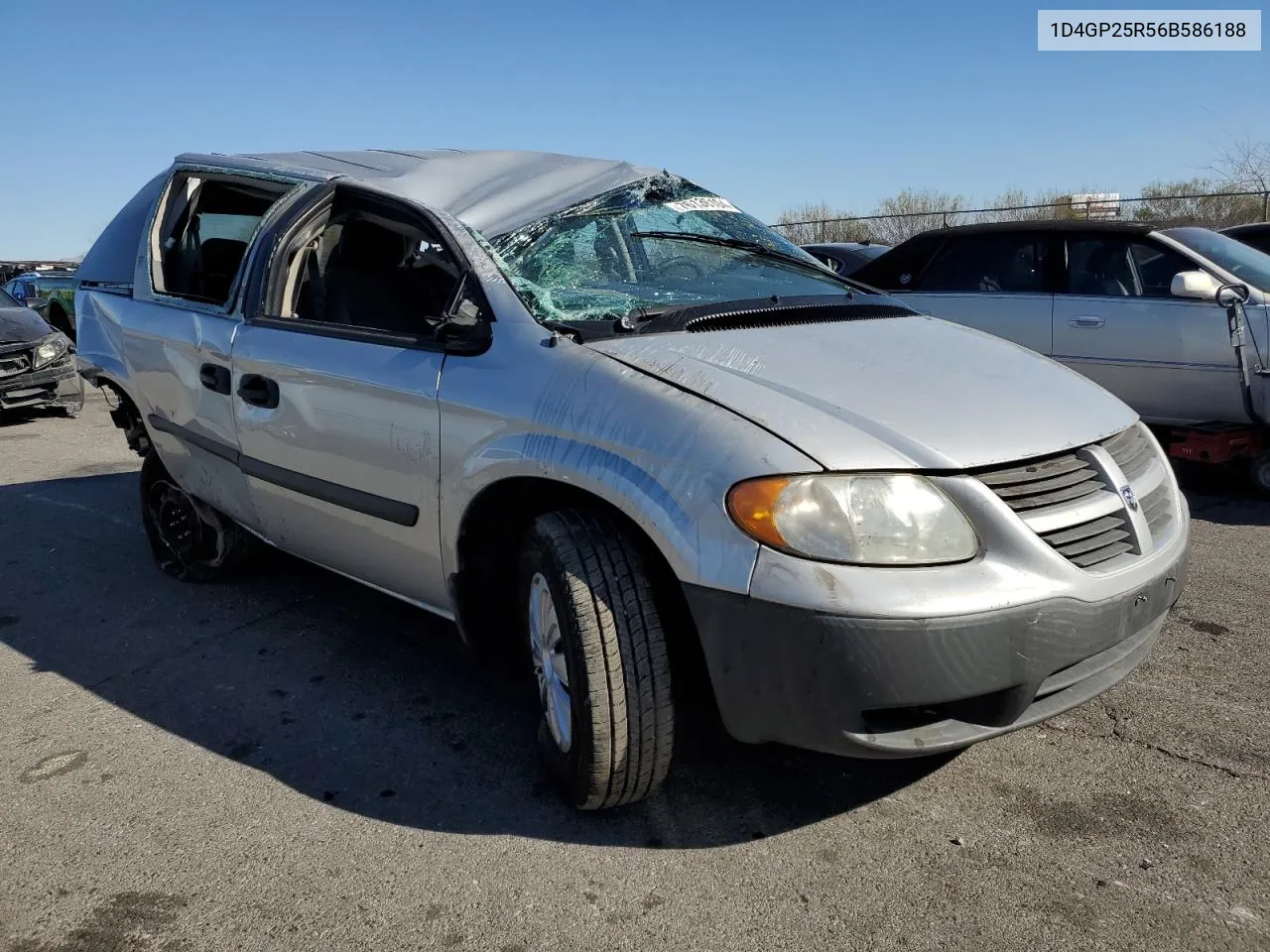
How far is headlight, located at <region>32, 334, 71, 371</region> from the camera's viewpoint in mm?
10141

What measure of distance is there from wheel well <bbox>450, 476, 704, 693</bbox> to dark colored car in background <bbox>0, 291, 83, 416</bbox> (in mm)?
8731

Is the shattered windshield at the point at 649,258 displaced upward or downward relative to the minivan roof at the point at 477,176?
downward

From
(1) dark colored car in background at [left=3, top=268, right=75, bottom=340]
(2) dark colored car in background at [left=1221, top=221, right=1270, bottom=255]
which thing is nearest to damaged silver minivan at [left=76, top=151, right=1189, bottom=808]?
(2) dark colored car in background at [left=1221, top=221, right=1270, bottom=255]

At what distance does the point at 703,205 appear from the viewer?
3.79 m

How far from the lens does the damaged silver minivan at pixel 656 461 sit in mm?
2238

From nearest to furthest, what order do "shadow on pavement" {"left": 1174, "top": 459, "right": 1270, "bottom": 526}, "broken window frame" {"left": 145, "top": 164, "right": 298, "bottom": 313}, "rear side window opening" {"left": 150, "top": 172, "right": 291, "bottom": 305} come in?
"broken window frame" {"left": 145, "top": 164, "right": 298, "bottom": 313} < "rear side window opening" {"left": 150, "top": 172, "right": 291, "bottom": 305} < "shadow on pavement" {"left": 1174, "top": 459, "right": 1270, "bottom": 526}

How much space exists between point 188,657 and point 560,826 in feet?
6.31

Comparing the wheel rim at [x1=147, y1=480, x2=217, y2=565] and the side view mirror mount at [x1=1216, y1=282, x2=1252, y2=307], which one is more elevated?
the side view mirror mount at [x1=1216, y1=282, x2=1252, y2=307]

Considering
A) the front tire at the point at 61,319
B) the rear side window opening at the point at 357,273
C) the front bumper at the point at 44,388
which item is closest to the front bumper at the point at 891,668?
the rear side window opening at the point at 357,273

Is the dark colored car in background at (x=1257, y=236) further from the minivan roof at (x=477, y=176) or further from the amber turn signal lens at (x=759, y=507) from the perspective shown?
the amber turn signal lens at (x=759, y=507)

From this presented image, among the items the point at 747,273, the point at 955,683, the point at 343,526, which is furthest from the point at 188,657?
the point at 955,683

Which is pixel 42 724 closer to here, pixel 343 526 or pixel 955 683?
pixel 343 526

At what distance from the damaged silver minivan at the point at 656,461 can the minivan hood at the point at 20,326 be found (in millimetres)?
7340

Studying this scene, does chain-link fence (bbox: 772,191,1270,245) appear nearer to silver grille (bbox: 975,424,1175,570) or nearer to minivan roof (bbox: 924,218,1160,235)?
minivan roof (bbox: 924,218,1160,235)
